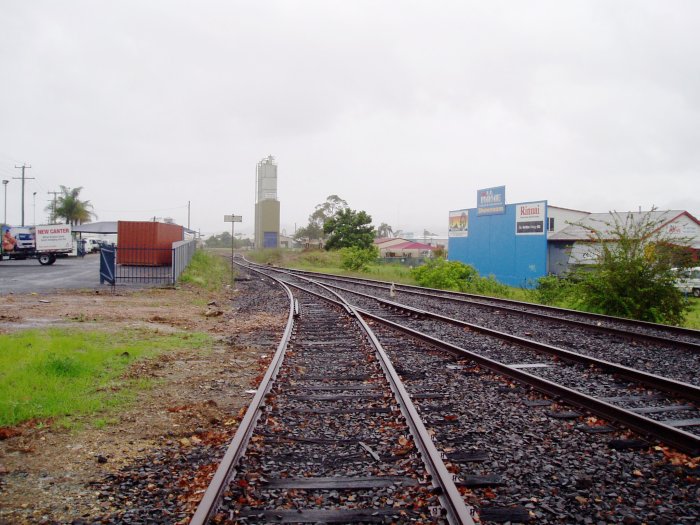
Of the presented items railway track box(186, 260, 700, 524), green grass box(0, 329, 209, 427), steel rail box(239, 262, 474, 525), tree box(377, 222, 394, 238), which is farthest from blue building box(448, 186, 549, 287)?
tree box(377, 222, 394, 238)

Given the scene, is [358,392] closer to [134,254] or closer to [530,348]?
[530,348]

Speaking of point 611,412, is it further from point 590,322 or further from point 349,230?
point 349,230

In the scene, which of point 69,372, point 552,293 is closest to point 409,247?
point 552,293

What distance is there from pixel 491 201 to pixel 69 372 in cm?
4129

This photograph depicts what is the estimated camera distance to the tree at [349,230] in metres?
66.2

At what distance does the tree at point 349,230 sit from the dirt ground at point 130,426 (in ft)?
178

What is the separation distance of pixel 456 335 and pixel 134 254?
20680mm

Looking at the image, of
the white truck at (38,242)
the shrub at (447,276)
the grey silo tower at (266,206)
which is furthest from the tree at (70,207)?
the shrub at (447,276)

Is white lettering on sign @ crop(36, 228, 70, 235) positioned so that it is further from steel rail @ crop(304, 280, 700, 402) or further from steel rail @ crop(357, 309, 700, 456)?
steel rail @ crop(357, 309, 700, 456)

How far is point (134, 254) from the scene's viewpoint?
88.3ft

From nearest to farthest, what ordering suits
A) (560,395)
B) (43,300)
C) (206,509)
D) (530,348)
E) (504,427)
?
(206,509) → (504,427) → (560,395) → (530,348) → (43,300)

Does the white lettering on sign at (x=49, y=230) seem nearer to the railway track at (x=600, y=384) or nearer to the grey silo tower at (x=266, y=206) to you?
the railway track at (x=600, y=384)

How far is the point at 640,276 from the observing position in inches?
563

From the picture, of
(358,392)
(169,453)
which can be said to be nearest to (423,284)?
(358,392)
